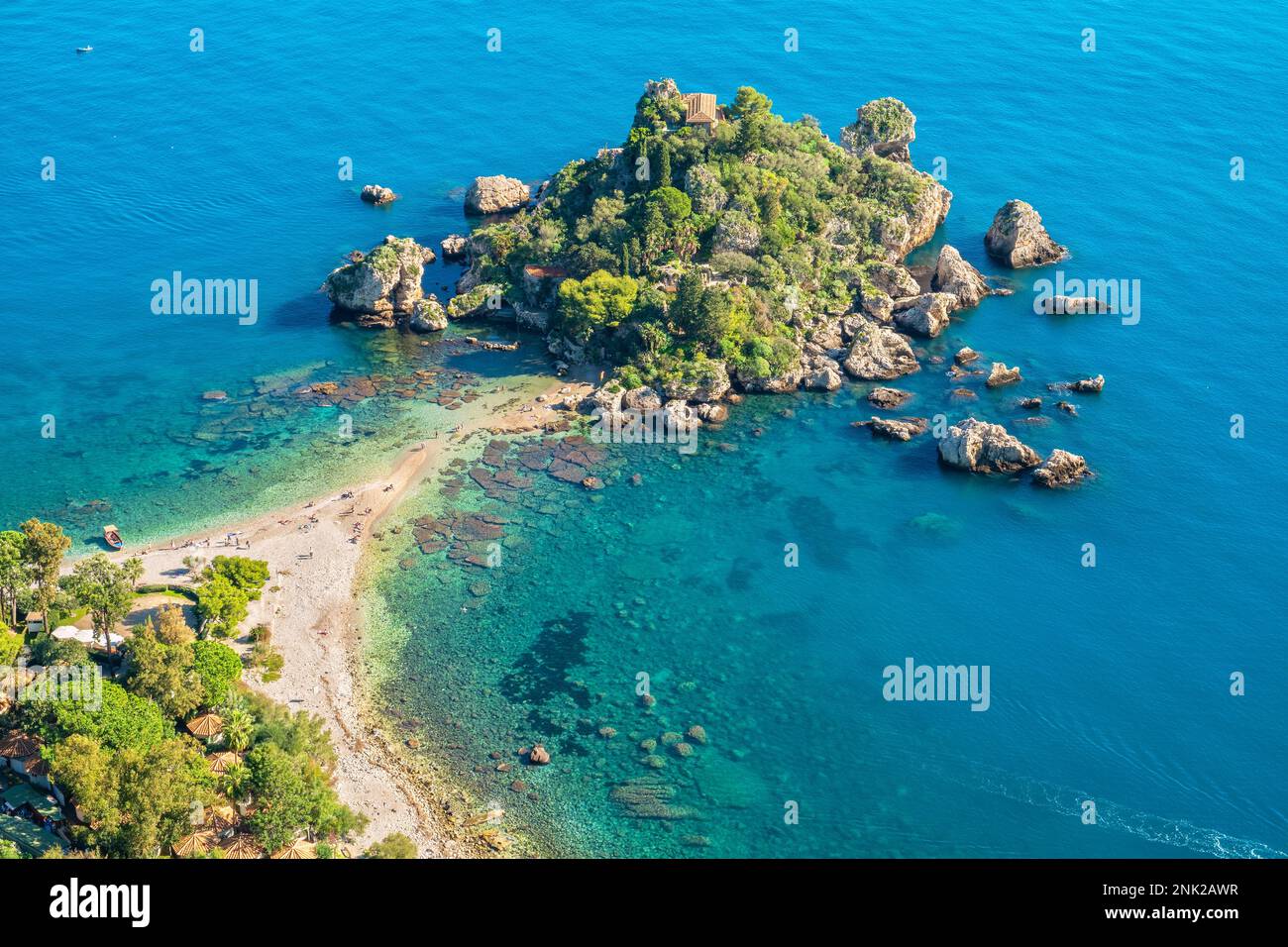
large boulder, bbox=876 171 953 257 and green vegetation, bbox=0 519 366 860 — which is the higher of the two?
large boulder, bbox=876 171 953 257

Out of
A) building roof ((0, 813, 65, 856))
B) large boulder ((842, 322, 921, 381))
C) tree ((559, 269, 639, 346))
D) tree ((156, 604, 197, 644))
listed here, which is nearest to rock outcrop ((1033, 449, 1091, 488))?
large boulder ((842, 322, 921, 381))

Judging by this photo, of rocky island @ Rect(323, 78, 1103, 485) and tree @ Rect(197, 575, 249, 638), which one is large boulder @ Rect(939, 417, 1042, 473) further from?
tree @ Rect(197, 575, 249, 638)

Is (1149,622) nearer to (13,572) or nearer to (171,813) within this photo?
(171,813)

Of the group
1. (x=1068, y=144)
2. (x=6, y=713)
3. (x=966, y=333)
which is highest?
(x=1068, y=144)

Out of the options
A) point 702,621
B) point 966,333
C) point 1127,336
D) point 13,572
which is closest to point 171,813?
point 13,572

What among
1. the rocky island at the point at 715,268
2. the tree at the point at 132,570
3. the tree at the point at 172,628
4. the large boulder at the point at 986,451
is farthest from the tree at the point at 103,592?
the large boulder at the point at 986,451
